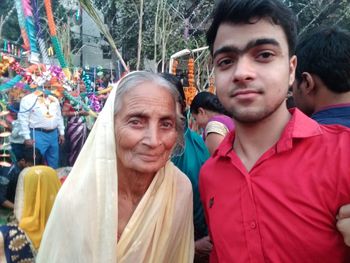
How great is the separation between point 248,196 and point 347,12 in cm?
1320

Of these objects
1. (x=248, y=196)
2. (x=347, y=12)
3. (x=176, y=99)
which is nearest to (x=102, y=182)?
(x=176, y=99)

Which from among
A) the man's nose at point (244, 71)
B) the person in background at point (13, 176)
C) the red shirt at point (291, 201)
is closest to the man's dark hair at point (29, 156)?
the person in background at point (13, 176)

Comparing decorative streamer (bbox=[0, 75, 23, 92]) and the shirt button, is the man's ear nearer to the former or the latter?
the shirt button

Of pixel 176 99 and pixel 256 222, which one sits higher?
pixel 176 99

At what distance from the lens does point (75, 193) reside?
5.16 ft

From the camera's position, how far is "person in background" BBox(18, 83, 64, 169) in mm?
5973

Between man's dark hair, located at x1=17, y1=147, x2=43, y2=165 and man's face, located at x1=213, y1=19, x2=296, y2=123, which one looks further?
man's dark hair, located at x1=17, y1=147, x2=43, y2=165

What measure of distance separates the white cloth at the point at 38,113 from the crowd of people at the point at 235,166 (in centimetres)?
447

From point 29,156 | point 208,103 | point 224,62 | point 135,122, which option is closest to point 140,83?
point 135,122

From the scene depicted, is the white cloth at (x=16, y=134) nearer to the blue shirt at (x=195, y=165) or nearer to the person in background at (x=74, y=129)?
the person in background at (x=74, y=129)

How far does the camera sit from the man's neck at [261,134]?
1.38m

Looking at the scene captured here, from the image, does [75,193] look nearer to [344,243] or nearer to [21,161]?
[344,243]

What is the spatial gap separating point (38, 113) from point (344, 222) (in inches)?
232

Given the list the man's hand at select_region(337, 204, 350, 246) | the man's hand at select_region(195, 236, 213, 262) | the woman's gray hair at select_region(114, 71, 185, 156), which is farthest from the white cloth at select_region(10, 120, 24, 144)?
the man's hand at select_region(337, 204, 350, 246)
